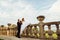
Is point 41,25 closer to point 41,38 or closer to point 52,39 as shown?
point 41,38

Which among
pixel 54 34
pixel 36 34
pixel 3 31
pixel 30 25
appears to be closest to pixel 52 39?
pixel 54 34

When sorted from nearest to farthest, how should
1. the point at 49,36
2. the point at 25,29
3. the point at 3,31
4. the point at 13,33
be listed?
the point at 49,36 < the point at 25,29 < the point at 13,33 < the point at 3,31

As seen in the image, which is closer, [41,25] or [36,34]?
[41,25]

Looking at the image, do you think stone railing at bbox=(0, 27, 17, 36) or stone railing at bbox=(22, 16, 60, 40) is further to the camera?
stone railing at bbox=(0, 27, 17, 36)

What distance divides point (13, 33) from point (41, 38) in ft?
44.7

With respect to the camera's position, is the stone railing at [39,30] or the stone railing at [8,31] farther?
the stone railing at [8,31]

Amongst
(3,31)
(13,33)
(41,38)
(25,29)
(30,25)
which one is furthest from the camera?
(3,31)

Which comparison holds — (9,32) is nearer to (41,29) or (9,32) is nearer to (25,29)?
(25,29)

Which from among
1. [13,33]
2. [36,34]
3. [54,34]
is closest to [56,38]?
[54,34]

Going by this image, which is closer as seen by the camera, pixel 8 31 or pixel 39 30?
pixel 39 30

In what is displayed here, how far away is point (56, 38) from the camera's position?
561 inches

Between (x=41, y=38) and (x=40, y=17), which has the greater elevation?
(x=40, y=17)

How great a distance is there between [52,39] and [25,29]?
27.5ft

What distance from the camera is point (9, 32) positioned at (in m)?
31.0
